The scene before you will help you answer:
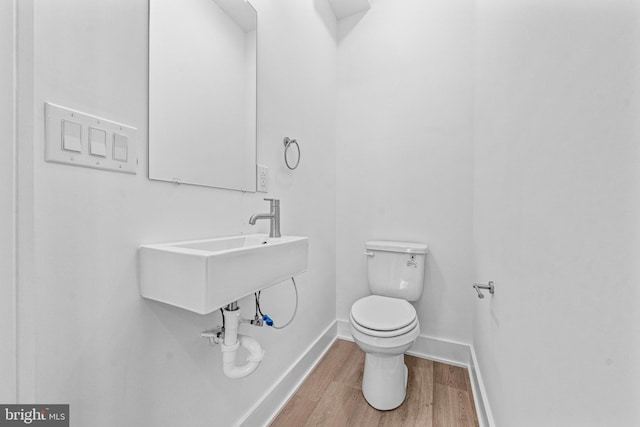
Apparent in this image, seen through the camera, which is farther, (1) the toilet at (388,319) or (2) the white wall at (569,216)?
(1) the toilet at (388,319)

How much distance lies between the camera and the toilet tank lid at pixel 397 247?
179 centimetres

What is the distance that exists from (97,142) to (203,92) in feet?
1.47

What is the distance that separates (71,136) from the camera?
0.62 meters

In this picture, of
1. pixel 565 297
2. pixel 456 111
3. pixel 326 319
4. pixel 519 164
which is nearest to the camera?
pixel 565 297

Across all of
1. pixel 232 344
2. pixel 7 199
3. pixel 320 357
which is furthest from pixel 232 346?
pixel 320 357

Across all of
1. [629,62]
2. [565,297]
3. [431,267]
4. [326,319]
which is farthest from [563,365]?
[326,319]

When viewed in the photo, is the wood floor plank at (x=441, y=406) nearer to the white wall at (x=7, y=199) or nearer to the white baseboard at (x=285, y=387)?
the white baseboard at (x=285, y=387)

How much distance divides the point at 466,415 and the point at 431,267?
33.2 inches

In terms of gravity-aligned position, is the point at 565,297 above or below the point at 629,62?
below

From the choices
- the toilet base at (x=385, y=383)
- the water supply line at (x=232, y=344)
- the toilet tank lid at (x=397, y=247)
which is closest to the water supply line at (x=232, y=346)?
the water supply line at (x=232, y=344)

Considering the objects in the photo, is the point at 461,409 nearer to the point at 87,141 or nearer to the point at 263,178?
the point at 263,178

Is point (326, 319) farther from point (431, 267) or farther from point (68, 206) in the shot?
point (68, 206)

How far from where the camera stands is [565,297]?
1.77 feet

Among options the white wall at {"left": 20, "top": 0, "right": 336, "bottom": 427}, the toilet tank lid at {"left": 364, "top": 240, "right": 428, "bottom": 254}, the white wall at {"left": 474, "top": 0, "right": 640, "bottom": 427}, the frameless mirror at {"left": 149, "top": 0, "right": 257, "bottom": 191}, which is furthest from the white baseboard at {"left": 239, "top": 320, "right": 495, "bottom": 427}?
the frameless mirror at {"left": 149, "top": 0, "right": 257, "bottom": 191}
